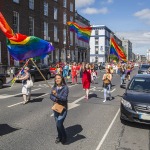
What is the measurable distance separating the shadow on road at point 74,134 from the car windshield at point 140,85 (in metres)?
2.51

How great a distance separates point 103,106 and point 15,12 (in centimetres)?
2649

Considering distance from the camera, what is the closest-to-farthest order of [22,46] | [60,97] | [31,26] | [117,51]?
[60,97] → [22,46] → [117,51] → [31,26]

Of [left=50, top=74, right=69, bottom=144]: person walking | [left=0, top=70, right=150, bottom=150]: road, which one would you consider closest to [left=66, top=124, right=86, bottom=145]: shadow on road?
[left=0, top=70, right=150, bottom=150]: road

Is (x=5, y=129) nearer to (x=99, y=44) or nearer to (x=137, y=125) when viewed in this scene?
(x=137, y=125)

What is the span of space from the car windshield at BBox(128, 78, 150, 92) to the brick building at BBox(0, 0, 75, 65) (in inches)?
981

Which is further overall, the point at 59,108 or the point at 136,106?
the point at 136,106

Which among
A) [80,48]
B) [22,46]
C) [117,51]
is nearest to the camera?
[22,46]

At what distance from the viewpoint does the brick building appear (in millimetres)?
33969

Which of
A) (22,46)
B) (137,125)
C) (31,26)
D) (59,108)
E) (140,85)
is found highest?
(31,26)

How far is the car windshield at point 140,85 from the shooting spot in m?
9.53

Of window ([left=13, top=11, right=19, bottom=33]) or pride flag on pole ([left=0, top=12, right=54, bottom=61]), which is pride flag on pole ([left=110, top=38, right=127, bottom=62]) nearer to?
pride flag on pole ([left=0, top=12, right=54, bottom=61])

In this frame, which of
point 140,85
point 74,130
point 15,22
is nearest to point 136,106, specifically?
point 74,130

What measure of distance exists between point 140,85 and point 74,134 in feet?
11.2

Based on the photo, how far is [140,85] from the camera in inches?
385
